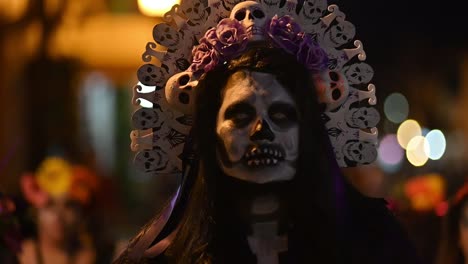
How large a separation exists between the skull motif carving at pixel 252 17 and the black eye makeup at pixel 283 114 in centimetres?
33

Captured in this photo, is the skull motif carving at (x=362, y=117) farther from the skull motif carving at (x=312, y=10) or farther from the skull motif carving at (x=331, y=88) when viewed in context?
the skull motif carving at (x=312, y=10)

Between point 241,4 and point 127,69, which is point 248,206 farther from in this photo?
point 127,69

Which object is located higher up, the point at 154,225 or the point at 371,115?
the point at 371,115

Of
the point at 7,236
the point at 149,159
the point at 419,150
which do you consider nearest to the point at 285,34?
the point at 149,159

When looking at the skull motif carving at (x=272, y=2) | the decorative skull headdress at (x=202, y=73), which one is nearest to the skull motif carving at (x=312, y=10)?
the decorative skull headdress at (x=202, y=73)

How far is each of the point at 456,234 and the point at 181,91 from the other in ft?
10.3

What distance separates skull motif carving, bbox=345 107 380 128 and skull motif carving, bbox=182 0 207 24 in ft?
2.33

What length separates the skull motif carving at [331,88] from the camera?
5.57 meters

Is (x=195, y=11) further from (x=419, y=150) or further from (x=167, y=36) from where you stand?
(x=419, y=150)

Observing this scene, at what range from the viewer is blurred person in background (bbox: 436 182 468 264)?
8148 millimetres

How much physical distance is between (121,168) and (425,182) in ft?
72.9

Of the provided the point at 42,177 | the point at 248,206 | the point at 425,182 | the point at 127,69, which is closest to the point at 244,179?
the point at 248,206


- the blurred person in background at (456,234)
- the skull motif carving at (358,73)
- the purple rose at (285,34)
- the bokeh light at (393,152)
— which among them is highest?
the bokeh light at (393,152)

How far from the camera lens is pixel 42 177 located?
11.1 metres
